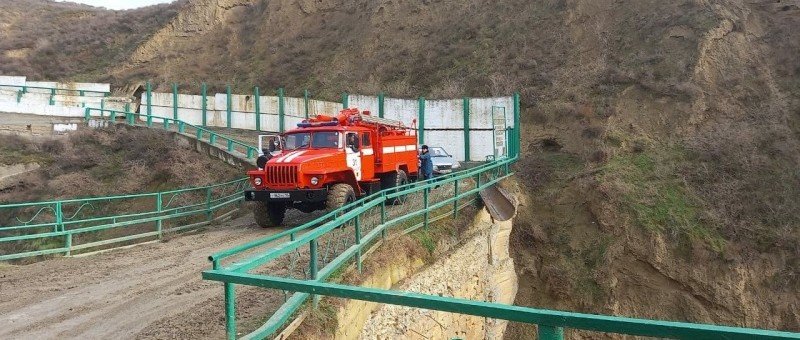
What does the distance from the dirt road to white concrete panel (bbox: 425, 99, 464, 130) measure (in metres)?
11.7

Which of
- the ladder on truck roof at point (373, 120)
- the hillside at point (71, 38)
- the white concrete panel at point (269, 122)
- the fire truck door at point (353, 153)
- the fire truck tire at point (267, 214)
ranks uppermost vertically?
the hillside at point (71, 38)

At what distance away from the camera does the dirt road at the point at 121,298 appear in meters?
5.63

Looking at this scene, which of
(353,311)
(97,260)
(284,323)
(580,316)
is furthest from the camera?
(97,260)

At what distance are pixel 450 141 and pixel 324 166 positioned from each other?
9.75 metres

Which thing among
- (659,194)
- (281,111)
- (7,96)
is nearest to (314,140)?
Answer: (659,194)

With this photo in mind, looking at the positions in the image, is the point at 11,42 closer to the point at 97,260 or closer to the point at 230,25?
the point at 230,25

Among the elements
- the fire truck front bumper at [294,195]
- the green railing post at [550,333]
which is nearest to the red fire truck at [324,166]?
the fire truck front bumper at [294,195]

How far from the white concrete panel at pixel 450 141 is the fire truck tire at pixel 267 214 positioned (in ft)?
31.2

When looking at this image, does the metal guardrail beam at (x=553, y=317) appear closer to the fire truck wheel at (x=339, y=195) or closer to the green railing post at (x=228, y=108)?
the fire truck wheel at (x=339, y=195)

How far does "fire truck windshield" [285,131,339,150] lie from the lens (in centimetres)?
1205

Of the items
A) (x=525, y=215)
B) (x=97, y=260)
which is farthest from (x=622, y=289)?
(x=97, y=260)

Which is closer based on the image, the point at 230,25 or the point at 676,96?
the point at 676,96

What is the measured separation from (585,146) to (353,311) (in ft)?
44.4

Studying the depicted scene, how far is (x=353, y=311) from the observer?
603cm
